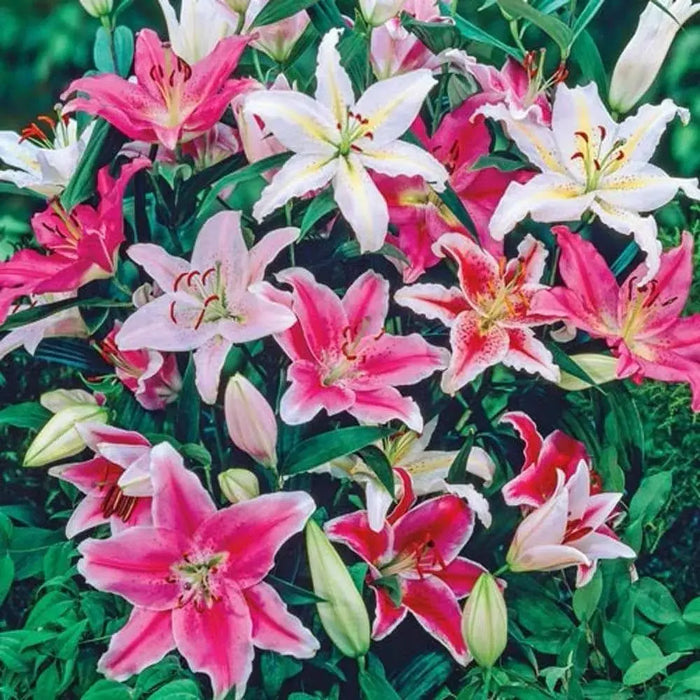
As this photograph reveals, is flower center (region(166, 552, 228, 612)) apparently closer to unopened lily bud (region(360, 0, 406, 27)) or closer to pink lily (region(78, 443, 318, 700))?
pink lily (region(78, 443, 318, 700))

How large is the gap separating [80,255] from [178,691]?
25cm

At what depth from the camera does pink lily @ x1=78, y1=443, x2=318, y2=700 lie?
2.40 feet

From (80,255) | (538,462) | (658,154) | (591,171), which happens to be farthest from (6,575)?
(658,154)

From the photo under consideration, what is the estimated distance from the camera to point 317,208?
761 millimetres

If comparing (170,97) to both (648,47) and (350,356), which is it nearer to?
(350,356)

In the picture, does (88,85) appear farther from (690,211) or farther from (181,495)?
(690,211)

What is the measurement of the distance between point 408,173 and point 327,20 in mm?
131

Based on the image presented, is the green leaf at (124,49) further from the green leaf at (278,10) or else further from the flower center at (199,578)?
the flower center at (199,578)

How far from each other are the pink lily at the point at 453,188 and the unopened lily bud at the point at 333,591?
0.17m

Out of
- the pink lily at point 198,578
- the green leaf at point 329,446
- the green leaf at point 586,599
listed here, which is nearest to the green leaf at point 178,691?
the pink lily at point 198,578

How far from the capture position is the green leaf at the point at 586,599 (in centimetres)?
81

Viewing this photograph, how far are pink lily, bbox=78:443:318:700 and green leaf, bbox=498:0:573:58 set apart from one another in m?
0.31

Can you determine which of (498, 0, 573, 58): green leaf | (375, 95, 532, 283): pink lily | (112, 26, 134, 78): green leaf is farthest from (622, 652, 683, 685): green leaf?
(112, 26, 134, 78): green leaf

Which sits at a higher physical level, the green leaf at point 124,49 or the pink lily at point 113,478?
the green leaf at point 124,49
